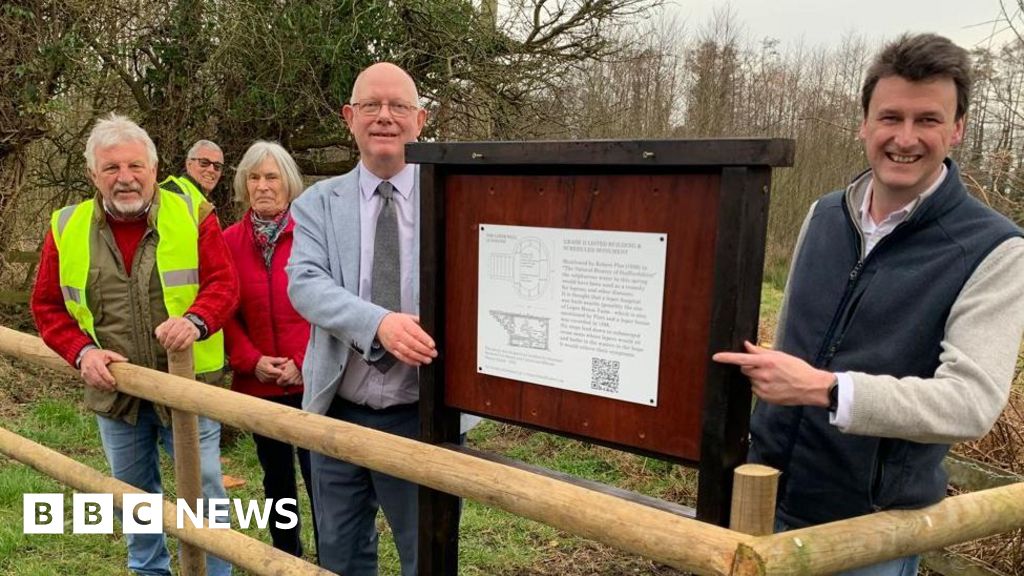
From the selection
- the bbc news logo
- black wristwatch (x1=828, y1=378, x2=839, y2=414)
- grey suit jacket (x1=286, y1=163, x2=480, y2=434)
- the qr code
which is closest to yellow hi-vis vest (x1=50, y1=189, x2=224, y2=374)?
the bbc news logo

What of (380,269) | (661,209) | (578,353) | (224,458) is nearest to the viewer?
(661,209)

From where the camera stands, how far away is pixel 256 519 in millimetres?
4543

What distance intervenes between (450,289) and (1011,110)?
12.8ft

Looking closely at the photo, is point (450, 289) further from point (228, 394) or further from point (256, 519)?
point (256, 519)

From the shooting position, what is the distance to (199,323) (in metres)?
3.24

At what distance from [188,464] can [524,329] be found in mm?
1783

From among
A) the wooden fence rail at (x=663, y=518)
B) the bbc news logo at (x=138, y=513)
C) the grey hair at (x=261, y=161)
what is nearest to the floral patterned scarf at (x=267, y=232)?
the grey hair at (x=261, y=161)

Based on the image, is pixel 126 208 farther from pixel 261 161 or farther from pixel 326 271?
pixel 326 271

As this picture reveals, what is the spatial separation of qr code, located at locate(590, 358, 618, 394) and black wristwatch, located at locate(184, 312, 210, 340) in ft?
6.48

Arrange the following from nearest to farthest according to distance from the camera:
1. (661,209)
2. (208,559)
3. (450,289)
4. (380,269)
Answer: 1. (661,209)
2. (450,289)
3. (380,269)
4. (208,559)

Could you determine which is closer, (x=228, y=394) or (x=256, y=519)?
(x=228, y=394)

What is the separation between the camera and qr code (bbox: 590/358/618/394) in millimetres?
1839

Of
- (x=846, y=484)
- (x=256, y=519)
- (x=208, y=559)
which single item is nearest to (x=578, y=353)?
(x=846, y=484)

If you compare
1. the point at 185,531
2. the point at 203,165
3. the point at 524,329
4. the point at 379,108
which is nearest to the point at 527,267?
the point at 524,329
